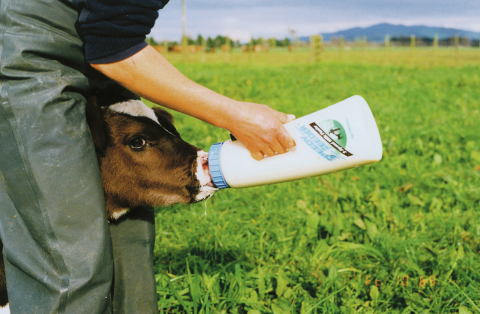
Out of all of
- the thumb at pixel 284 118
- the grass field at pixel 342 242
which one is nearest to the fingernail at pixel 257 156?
the thumb at pixel 284 118

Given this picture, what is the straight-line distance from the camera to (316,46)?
21234 mm

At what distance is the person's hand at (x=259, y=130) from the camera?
1433mm

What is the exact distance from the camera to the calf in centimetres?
174

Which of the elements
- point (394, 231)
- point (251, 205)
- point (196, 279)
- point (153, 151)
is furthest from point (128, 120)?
point (394, 231)

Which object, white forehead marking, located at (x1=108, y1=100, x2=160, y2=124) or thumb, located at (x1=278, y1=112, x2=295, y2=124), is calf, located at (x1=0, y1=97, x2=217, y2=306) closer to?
white forehead marking, located at (x1=108, y1=100, x2=160, y2=124)

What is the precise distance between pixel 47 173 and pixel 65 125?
161 millimetres

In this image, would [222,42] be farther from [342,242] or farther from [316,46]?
[342,242]

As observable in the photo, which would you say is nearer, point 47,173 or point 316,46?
point 47,173

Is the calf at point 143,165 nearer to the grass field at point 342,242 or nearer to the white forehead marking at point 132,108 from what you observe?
the white forehead marking at point 132,108

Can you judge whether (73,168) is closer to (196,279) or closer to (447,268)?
(196,279)

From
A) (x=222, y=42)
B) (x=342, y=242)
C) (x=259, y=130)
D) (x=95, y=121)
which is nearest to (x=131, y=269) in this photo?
(x=95, y=121)

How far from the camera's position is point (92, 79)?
1.59 m

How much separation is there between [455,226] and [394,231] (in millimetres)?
384

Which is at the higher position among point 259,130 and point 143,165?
point 259,130
